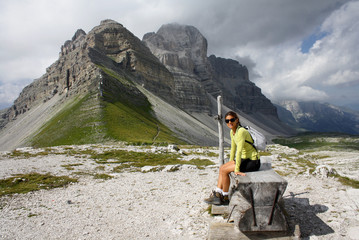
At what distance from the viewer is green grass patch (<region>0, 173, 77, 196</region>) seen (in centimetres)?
1312

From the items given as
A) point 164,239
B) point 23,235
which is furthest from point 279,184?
point 23,235

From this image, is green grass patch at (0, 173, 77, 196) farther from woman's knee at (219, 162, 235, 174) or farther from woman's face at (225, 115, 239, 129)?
woman's face at (225, 115, 239, 129)

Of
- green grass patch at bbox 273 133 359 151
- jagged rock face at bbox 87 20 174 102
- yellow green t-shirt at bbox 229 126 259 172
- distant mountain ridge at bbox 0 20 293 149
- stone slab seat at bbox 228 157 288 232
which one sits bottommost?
green grass patch at bbox 273 133 359 151

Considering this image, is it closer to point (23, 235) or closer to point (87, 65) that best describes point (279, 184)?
point (23, 235)

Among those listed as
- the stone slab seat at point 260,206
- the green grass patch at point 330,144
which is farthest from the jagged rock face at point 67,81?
the green grass patch at point 330,144

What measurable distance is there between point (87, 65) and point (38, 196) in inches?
4106

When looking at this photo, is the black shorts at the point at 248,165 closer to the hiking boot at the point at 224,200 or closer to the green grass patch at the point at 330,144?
the hiking boot at the point at 224,200

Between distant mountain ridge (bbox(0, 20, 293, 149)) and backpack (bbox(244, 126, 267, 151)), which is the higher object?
distant mountain ridge (bbox(0, 20, 293, 149))

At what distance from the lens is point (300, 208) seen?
29.3 feet

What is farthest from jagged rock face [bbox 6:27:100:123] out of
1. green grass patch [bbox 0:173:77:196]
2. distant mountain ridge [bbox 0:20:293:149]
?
green grass patch [bbox 0:173:77:196]

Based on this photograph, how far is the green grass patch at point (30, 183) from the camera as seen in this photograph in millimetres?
13117

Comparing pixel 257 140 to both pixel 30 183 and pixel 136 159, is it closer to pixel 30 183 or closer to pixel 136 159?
pixel 30 183

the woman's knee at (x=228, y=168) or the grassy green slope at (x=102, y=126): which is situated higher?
the grassy green slope at (x=102, y=126)

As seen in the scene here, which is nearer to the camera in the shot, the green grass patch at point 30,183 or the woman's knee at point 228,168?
the woman's knee at point 228,168
